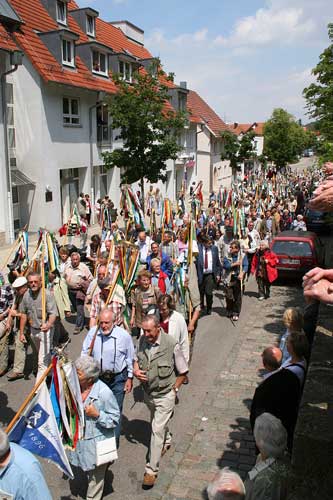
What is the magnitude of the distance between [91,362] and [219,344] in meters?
5.57

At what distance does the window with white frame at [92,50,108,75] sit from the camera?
26.7 m

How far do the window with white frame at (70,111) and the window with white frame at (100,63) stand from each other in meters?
2.82

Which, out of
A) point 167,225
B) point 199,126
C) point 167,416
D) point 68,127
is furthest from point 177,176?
point 167,416

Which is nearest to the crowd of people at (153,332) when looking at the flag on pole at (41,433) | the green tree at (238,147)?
the flag on pole at (41,433)

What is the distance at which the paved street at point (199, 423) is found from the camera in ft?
18.1

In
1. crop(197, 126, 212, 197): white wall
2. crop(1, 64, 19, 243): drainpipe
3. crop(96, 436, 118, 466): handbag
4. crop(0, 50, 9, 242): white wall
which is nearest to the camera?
crop(96, 436, 118, 466): handbag

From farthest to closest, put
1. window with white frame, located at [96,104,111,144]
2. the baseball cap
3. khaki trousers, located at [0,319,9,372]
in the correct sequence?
1. window with white frame, located at [96,104,111,144]
2. the baseball cap
3. khaki trousers, located at [0,319,9,372]

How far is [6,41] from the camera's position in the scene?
19.6m

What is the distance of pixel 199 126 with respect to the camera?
4628 cm

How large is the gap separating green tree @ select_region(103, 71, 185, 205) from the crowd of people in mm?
6968

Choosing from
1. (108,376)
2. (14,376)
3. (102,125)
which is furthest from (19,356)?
(102,125)

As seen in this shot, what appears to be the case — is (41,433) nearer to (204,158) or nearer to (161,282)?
(161,282)

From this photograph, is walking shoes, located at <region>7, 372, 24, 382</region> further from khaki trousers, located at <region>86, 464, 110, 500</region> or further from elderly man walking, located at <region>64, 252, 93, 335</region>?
khaki trousers, located at <region>86, 464, 110, 500</region>

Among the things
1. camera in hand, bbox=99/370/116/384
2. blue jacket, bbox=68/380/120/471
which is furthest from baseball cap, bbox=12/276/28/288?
blue jacket, bbox=68/380/120/471
